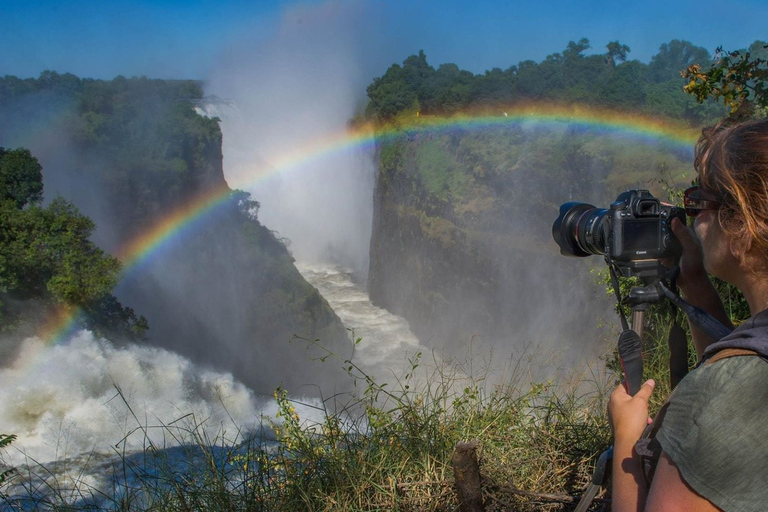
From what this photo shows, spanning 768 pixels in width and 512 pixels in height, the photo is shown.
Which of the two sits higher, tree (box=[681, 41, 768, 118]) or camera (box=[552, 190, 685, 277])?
tree (box=[681, 41, 768, 118])

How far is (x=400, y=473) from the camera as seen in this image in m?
2.11

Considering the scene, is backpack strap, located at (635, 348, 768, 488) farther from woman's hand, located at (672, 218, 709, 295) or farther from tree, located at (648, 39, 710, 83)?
tree, located at (648, 39, 710, 83)

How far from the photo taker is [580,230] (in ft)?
5.61

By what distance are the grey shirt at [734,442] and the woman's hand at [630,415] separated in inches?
8.9

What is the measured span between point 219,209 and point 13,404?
18718 millimetres

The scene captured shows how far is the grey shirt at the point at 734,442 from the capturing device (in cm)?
85

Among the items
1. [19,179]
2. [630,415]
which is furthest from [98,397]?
[630,415]

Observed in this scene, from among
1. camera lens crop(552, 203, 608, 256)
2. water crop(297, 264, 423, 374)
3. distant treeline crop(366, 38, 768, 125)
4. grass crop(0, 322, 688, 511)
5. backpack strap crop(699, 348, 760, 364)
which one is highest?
Result: distant treeline crop(366, 38, 768, 125)

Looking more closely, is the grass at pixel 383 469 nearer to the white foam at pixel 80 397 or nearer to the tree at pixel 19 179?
the white foam at pixel 80 397

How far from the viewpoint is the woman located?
0.85 metres

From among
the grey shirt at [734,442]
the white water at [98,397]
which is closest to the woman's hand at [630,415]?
the grey shirt at [734,442]

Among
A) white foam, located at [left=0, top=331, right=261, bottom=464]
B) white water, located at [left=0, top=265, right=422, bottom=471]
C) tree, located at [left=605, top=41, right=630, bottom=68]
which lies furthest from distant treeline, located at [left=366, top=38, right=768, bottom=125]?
white foam, located at [left=0, top=331, right=261, bottom=464]

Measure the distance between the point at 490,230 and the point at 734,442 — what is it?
2482cm

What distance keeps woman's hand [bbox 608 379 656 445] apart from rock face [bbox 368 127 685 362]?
1528 cm
